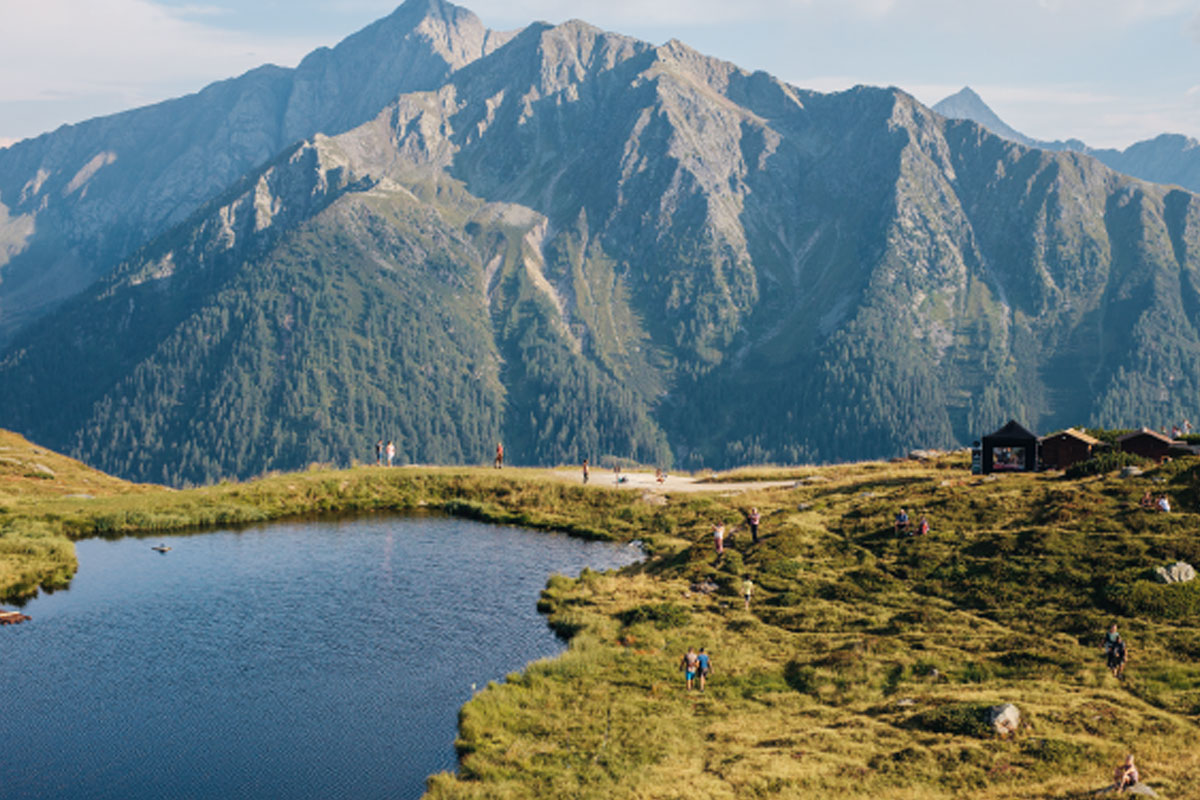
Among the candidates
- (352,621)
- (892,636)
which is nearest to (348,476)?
(352,621)

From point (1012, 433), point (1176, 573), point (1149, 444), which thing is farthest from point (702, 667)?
point (1149, 444)

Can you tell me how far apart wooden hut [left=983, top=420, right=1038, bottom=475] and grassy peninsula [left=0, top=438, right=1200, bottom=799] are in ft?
11.6

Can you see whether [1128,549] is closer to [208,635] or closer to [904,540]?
[904,540]

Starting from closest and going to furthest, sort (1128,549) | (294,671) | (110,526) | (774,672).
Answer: (774,672) → (294,671) → (1128,549) → (110,526)

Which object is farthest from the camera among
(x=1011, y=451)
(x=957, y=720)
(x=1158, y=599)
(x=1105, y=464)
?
(x=1011, y=451)

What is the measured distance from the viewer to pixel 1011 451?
86.8 meters

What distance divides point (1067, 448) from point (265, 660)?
2726 inches

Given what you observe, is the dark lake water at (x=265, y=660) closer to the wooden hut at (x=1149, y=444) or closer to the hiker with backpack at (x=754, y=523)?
the hiker with backpack at (x=754, y=523)

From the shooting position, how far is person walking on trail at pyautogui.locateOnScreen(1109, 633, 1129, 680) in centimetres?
4353

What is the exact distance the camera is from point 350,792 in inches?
1533

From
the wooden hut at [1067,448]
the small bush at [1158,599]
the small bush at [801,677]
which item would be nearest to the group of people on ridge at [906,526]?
the small bush at [1158,599]

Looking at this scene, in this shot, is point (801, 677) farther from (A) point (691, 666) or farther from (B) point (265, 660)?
(B) point (265, 660)

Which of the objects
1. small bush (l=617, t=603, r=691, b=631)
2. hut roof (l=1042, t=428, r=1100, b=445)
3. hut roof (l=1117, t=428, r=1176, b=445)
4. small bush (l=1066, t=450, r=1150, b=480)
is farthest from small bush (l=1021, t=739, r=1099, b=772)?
hut roof (l=1117, t=428, r=1176, b=445)

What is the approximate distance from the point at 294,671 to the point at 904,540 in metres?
41.1
